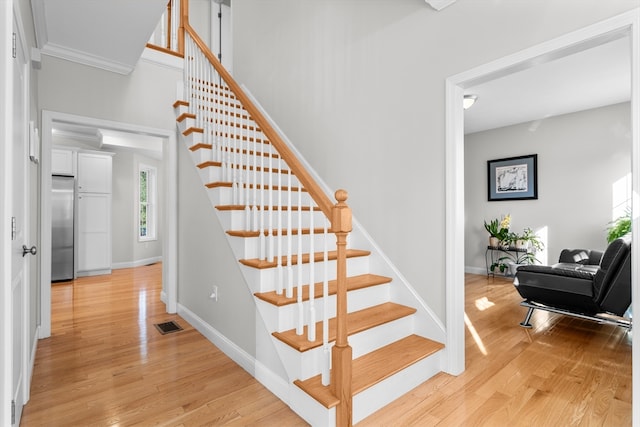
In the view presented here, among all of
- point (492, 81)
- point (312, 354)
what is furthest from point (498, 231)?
point (312, 354)

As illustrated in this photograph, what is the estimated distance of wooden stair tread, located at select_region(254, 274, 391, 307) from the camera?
6.42 feet

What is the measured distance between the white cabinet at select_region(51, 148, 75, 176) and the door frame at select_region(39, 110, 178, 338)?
2.28 m

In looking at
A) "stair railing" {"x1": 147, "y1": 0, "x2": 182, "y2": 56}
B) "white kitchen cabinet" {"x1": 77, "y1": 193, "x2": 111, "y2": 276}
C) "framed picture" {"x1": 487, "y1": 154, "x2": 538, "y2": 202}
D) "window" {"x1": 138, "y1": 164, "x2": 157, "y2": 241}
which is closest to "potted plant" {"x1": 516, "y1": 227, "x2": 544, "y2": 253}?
"framed picture" {"x1": 487, "y1": 154, "x2": 538, "y2": 202}

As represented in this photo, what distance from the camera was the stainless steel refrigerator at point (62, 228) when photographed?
5266mm

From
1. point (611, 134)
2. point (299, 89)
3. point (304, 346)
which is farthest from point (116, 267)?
point (611, 134)

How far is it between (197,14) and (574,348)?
6.67m

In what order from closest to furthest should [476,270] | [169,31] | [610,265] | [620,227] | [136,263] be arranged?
[610,265] → [620,227] → [169,31] → [476,270] → [136,263]

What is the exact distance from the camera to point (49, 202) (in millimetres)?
2979

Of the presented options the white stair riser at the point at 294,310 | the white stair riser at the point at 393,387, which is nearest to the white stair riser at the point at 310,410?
the white stair riser at the point at 393,387

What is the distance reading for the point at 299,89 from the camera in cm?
371

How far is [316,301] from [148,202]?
652 centimetres

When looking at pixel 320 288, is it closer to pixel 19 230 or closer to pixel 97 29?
pixel 19 230

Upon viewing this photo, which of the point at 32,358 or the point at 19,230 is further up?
the point at 19,230

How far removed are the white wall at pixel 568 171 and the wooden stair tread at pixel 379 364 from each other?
12.9 feet
